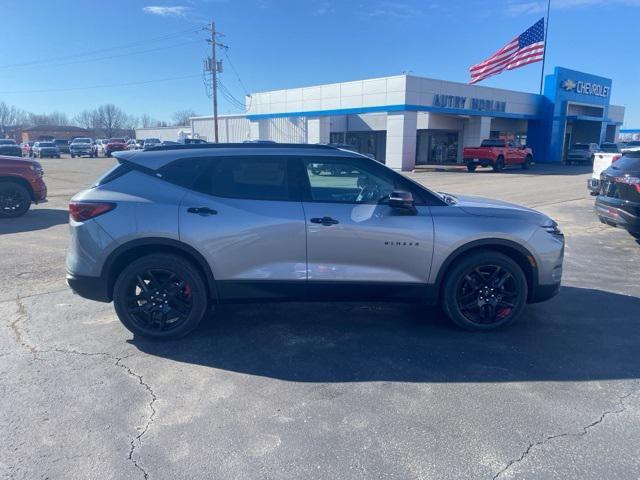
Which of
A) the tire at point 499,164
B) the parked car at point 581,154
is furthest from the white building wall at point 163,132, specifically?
the parked car at point 581,154

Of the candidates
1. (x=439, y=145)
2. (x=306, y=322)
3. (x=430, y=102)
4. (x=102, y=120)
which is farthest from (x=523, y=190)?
(x=102, y=120)

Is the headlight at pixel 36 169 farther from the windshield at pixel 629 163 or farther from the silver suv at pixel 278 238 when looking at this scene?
the windshield at pixel 629 163

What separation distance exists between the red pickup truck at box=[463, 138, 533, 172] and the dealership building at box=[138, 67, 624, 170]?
375 centimetres

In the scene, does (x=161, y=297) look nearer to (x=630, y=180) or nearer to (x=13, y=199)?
(x=630, y=180)

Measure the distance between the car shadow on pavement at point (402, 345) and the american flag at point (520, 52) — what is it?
27.1m

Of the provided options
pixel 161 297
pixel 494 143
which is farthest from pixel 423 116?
pixel 161 297

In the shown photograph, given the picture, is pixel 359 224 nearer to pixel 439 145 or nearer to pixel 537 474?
pixel 537 474

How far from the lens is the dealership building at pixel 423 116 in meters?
30.4

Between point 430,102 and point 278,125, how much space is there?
12800 millimetres

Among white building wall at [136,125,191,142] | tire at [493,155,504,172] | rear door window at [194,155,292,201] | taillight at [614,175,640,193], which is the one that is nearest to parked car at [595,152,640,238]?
taillight at [614,175,640,193]

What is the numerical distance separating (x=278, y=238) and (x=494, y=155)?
91.3 feet

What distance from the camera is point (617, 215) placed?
7.69 meters

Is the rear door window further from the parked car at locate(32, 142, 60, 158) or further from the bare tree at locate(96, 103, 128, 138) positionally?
the bare tree at locate(96, 103, 128, 138)

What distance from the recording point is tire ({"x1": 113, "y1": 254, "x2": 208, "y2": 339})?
4156 mm
